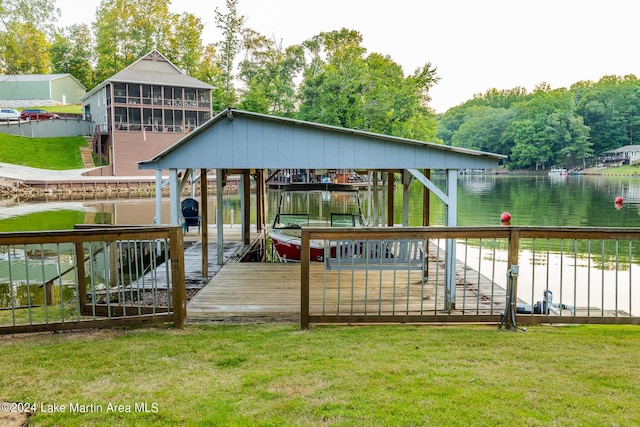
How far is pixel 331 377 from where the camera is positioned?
11.8 ft

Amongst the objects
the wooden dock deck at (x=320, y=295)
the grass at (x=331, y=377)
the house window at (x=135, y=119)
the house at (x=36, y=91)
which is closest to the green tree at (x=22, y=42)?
the wooden dock deck at (x=320, y=295)

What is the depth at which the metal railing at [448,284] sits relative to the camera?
503cm

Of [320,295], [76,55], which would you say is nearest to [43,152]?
[76,55]

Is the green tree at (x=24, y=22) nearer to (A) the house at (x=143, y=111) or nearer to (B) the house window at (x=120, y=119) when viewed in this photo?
(A) the house at (x=143, y=111)

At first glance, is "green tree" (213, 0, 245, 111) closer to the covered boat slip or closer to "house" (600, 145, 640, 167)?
the covered boat slip

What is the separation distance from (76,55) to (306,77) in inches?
1467

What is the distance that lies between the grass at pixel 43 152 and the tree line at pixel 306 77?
6420mm

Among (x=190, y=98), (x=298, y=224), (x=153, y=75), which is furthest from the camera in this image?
(x=190, y=98)

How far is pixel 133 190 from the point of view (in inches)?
1495

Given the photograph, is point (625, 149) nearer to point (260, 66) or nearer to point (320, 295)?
point (260, 66)

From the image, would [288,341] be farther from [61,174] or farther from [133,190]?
[61,174]

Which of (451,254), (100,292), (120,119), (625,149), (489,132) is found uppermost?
(489,132)

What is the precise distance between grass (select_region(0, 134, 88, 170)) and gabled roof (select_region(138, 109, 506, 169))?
Result: 130 ft

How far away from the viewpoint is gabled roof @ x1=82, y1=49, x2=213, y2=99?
41969mm
